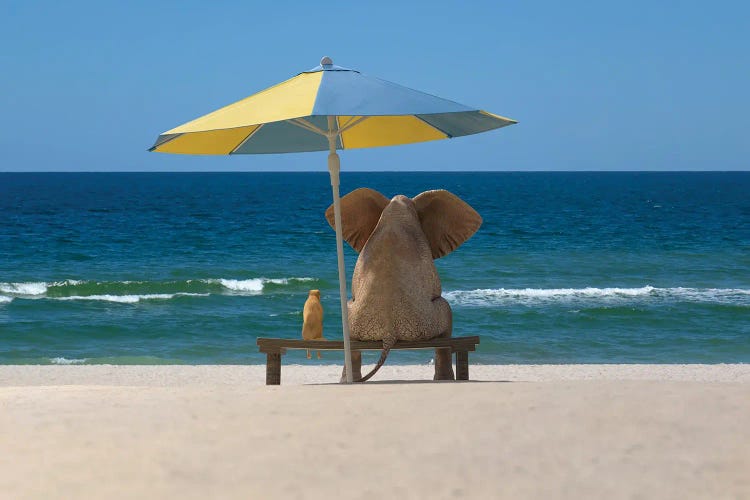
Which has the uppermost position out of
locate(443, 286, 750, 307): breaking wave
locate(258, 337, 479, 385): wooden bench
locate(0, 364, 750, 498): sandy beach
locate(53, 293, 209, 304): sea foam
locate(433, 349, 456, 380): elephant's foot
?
locate(0, 364, 750, 498): sandy beach

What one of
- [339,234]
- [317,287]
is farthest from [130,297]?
[339,234]

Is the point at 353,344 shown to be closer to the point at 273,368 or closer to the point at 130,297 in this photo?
the point at 273,368

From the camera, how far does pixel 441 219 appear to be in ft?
25.9

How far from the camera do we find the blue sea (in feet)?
50.1

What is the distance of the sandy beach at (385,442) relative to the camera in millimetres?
3344

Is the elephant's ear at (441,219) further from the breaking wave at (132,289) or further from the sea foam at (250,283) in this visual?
the sea foam at (250,283)

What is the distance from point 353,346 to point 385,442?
3547 millimetres

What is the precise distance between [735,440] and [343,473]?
5.08 ft

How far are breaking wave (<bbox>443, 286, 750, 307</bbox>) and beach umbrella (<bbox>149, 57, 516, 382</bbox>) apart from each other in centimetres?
1204

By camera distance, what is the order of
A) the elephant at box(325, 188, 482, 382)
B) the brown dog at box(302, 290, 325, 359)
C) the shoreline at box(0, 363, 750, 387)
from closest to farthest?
the elephant at box(325, 188, 482, 382)
the brown dog at box(302, 290, 325, 359)
the shoreline at box(0, 363, 750, 387)

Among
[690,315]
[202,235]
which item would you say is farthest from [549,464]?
[202,235]

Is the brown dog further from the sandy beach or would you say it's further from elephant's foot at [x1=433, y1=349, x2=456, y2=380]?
the sandy beach

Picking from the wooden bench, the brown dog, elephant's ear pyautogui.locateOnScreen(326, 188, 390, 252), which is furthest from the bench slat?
elephant's ear pyautogui.locateOnScreen(326, 188, 390, 252)

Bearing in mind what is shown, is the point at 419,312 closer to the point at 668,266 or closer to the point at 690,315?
the point at 690,315
